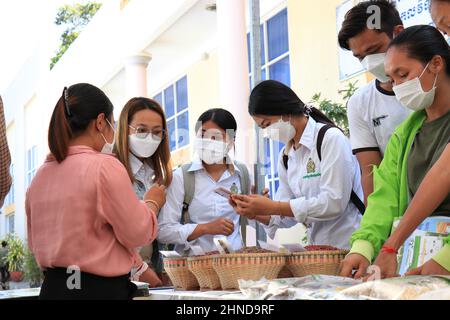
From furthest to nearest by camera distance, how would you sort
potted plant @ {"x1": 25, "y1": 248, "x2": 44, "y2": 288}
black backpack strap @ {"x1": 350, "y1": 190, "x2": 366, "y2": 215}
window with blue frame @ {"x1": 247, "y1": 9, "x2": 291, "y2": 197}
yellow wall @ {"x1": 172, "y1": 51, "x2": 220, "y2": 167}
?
1. potted plant @ {"x1": 25, "y1": 248, "x2": 44, "y2": 288}
2. yellow wall @ {"x1": 172, "y1": 51, "x2": 220, "y2": 167}
3. window with blue frame @ {"x1": 247, "y1": 9, "x2": 291, "y2": 197}
4. black backpack strap @ {"x1": 350, "y1": 190, "x2": 366, "y2": 215}

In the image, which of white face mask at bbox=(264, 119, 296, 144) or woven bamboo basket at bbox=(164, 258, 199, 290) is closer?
woven bamboo basket at bbox=(164, 258, 199, 290)

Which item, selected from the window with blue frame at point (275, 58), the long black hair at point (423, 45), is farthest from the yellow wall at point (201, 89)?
the long black hair at point (423, 45)

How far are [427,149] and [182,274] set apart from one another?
3.54ft

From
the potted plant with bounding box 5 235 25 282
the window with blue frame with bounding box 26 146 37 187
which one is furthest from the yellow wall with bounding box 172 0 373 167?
the window with blue frame with bounding box 26 146 37 187

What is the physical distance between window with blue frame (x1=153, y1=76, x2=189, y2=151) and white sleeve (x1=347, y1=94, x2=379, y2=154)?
10231mm

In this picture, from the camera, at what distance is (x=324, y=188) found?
3.00m

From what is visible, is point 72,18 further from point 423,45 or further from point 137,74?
point 423,45

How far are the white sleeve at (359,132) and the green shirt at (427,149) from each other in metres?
0.78

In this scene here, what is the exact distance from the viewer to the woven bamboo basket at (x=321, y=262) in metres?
2.46

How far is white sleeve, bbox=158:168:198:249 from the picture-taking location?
125 inches

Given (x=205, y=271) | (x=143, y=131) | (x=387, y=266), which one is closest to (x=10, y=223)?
(x=143, y=131)

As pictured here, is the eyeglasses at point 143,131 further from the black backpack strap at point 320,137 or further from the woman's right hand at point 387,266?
the woman's right hand at point 387,266

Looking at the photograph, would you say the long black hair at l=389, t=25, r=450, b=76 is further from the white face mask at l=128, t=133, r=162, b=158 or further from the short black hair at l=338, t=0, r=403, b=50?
the white face mask at l=128, t=133, r=162, b=158

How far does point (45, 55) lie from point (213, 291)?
22.9 m
